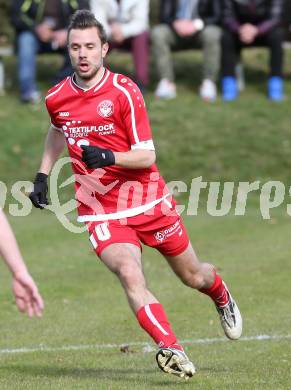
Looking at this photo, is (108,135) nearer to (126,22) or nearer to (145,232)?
(145,232)

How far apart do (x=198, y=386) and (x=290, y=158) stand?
12.4 metres

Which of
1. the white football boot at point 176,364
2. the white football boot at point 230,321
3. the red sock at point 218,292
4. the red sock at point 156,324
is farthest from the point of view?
the white football boot at point 230,321

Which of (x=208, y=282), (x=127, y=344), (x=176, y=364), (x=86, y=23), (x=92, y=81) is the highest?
(x=86, y=23)

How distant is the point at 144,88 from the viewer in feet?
68.9

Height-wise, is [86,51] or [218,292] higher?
[86,51]

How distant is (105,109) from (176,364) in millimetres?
1846

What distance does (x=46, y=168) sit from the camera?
841 centimetres

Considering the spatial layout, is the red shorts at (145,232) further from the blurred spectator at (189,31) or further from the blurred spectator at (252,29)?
the blurred spectator at (189,31)

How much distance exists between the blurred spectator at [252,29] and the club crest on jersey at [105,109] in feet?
40.9

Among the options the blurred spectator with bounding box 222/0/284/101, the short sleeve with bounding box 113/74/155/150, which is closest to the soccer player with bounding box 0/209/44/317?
the short sleeve with bounding box 113/74/155/150

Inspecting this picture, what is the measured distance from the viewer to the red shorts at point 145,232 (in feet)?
25.9

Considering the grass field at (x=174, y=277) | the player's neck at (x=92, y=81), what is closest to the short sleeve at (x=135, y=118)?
the player's neck at (x=92, y=81)

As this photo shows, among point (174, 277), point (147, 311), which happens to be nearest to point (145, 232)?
point (147, 311)

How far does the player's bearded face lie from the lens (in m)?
7.84
